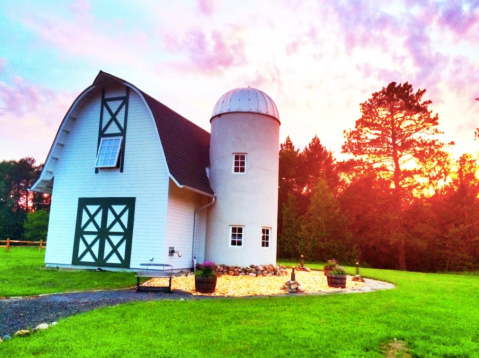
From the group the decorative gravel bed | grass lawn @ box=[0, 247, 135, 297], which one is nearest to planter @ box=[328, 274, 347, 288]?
the decorative gravel bed

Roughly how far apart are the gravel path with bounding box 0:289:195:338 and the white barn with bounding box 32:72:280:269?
3.95 meters

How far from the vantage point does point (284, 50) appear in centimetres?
1261

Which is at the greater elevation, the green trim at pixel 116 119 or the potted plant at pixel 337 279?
the green trim at pixel 116 119

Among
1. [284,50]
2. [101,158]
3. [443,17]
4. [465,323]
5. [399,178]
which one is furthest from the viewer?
[399,178]

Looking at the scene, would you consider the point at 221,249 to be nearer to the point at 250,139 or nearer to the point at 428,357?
the point at 250,139

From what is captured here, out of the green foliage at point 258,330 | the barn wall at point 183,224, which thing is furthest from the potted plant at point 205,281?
the barn wall at point 183,224

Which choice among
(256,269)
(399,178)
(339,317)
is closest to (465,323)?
(339,317)

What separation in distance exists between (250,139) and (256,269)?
545 centimetres

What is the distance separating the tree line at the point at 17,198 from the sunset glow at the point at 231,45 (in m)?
31.7

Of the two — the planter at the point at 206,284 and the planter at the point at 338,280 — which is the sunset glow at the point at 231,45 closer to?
the planter at the point at 338,280

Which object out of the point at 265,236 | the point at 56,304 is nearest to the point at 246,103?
the point at 265,236

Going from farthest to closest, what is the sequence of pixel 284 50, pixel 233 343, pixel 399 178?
pixel 399 178
pixel 284 50
pixel 233 343

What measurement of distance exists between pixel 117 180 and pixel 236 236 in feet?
17.4

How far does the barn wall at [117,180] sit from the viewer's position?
13.2 meters
